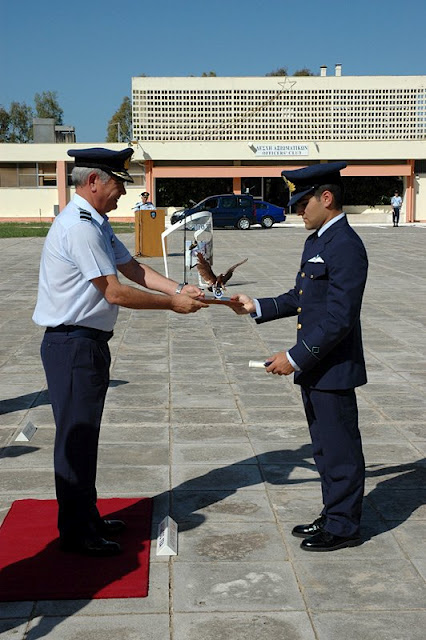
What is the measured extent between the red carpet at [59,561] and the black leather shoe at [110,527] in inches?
1.3

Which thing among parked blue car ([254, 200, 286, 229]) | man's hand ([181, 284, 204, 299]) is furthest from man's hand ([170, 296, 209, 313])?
parked blue car ([254, 200, 286, 229])

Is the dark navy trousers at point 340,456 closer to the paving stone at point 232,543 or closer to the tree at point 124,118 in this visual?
the paving stone at point 232,543

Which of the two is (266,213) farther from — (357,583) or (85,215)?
(357,583)

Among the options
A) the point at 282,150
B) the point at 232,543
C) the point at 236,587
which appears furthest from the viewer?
the point at 282,150

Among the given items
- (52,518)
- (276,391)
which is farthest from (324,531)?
(276,391)

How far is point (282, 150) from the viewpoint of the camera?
5203 centimetres

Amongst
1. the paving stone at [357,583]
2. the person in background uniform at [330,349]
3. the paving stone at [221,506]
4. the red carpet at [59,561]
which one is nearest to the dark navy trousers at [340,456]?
the person in background uniform at [330,349]

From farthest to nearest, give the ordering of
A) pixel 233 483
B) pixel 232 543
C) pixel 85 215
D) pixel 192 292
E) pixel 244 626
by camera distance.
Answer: pixel 233 483
pixel 192 292
pixel 232 543
pixel 85 215
pixel 244 626

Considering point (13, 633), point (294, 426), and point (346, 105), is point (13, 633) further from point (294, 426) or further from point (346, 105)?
point (346, 105)

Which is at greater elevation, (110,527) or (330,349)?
(330,349)

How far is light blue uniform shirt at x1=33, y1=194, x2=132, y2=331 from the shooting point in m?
3.85

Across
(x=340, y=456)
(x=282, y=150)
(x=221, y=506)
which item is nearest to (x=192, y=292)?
(x=340, y=456)

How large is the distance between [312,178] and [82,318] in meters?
1.21

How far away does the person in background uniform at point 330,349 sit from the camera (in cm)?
400
